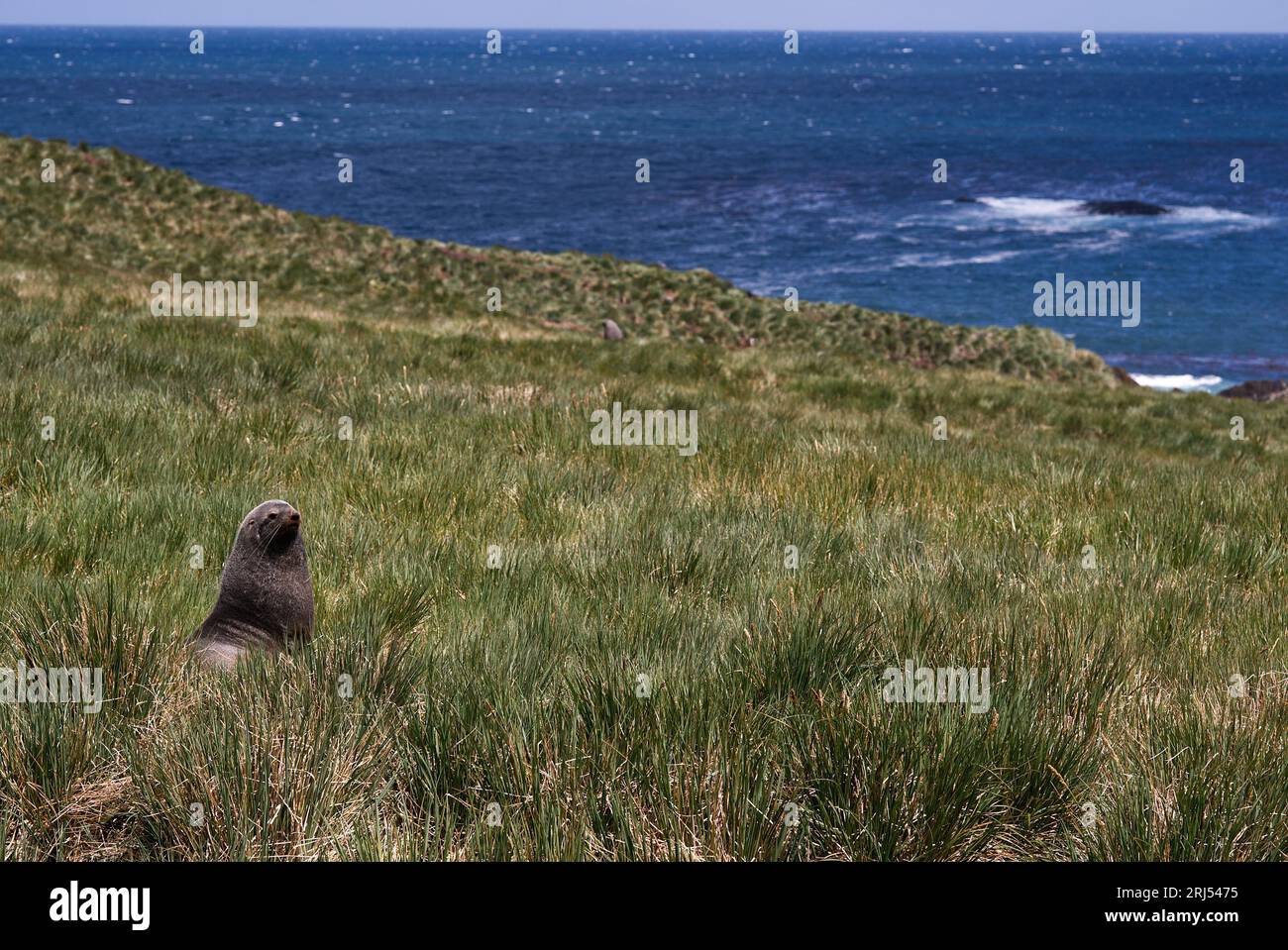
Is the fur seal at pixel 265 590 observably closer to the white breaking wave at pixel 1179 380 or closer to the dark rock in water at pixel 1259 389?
the dark rock in water at pixel 1259 389

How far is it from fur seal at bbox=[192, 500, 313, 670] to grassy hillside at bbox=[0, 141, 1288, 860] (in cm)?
17

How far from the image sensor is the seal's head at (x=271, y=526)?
326 centimetres

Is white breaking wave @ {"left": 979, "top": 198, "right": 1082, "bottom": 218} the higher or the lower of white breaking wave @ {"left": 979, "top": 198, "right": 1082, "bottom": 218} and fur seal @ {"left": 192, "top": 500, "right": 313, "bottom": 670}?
the higher

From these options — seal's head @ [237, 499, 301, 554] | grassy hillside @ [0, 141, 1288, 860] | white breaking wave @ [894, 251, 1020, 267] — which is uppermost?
white breaking wave @ [894, 251, 1020, 267]

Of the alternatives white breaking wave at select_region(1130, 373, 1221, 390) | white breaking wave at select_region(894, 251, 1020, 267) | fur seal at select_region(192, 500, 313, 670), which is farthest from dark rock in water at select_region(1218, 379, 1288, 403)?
fur seal at select_region(192, 500, 313, 670)

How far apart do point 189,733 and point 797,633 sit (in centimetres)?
159

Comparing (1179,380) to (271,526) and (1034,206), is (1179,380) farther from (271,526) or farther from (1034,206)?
(271,526)

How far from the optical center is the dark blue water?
4909 cm

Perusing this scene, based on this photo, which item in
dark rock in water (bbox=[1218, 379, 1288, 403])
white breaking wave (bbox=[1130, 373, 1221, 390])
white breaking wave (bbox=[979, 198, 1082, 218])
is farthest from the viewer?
white breaking wave (bbox=[979, 198, 1082, 218])

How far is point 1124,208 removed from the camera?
65938 millimetres

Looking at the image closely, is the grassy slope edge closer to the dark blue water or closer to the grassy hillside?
the dark blue water

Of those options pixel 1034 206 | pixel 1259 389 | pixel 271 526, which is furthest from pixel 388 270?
pixel 1034 206

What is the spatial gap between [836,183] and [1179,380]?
45751mm
